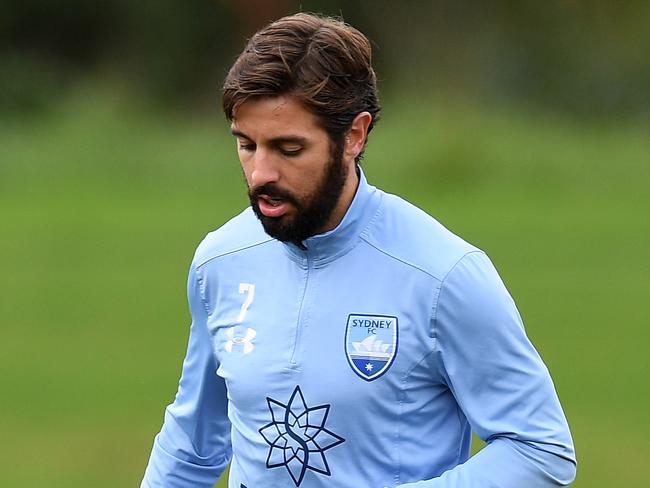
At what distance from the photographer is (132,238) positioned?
1006 inches

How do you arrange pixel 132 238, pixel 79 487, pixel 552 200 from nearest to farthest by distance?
pixel 79 487 < pixel 132 238 < pixel 552 200

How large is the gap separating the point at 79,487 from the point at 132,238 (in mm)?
13052

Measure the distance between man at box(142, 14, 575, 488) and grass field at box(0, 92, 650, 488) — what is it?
778cm

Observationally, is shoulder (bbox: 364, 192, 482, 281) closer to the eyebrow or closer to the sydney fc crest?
the sydney fc crest

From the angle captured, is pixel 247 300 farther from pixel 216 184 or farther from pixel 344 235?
pixel 216 184

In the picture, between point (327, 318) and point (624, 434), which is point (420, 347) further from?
point (624, 434)

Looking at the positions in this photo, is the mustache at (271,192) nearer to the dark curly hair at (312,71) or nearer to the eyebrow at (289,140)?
the eyebrow at (289,140)

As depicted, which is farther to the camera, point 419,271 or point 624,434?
point 624,434

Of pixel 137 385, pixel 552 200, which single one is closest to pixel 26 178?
pixel 552 200

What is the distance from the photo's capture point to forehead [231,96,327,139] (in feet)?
15.4

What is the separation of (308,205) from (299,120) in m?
0.27

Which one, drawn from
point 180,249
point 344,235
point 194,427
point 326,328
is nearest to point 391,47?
point 180,249

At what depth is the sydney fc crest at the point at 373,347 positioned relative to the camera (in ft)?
15.5

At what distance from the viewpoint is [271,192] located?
15.6ft
